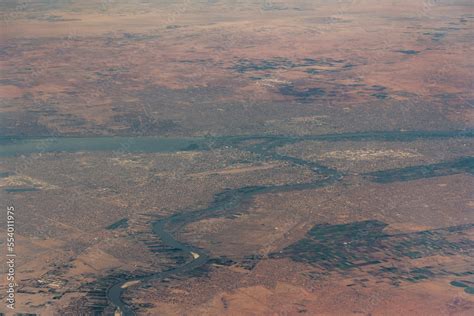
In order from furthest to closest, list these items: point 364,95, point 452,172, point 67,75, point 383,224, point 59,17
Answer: point 59,17 → point 67,75 → point 364,95 → point 452,172 → point 383,224

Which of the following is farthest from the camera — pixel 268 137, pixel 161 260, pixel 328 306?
pixel 268 137

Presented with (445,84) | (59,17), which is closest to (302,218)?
(445,84)

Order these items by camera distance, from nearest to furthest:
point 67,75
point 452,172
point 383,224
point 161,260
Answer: point 161,260
point 383,224
point 452,172
point 67,75

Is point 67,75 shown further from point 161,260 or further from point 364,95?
point 161,260

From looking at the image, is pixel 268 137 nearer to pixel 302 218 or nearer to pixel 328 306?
pixel 302 218

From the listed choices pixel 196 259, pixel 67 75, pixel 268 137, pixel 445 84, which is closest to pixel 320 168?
pixel 268 137

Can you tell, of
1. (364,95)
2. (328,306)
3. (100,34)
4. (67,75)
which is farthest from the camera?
(100,34)

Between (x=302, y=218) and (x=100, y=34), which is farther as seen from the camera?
(x=100, y=34)

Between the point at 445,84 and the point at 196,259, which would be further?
the point at 445,84

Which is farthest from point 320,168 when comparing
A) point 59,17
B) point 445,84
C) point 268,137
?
point 59,17
